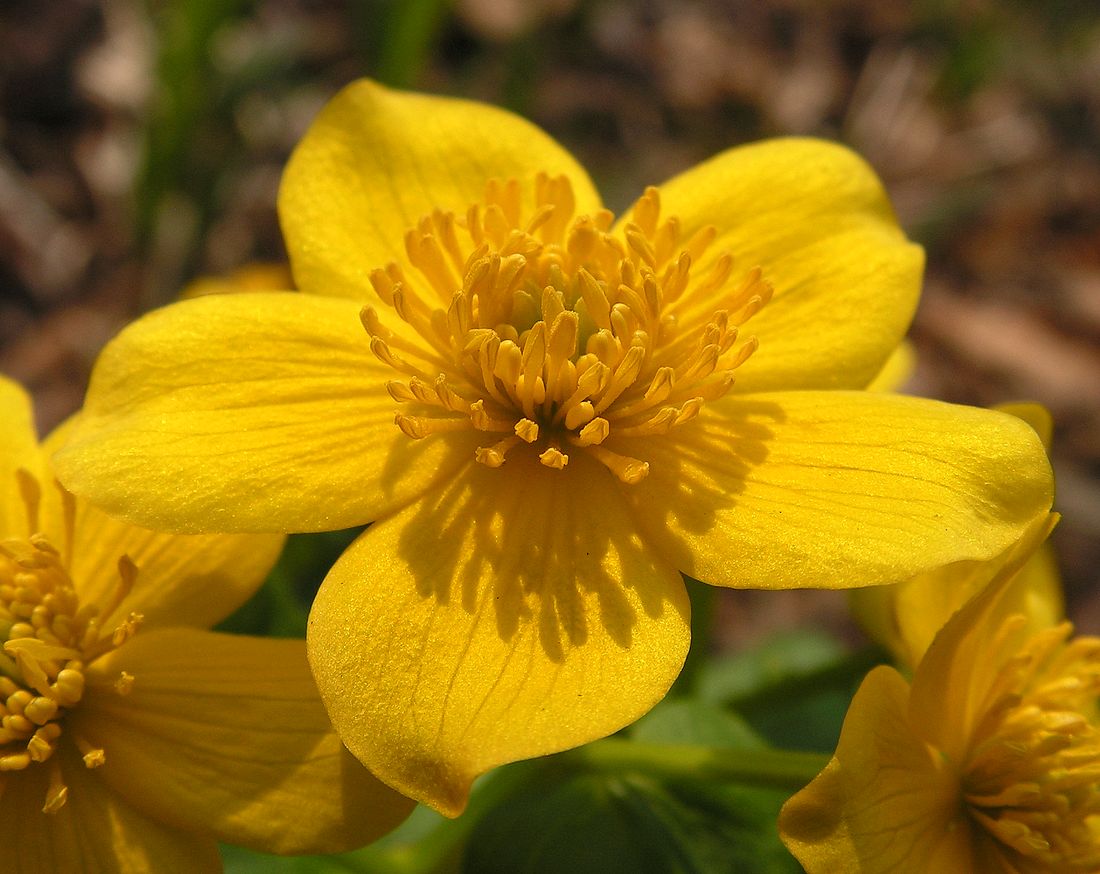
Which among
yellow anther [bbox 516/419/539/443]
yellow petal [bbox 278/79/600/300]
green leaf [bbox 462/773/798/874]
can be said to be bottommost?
green leaf [bbox 462/773/798/874]

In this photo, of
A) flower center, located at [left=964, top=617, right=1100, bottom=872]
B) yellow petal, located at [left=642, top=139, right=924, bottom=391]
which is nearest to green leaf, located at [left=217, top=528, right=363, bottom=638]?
yellow petal, located at [left=642, top=139, right=924, bottom=391]

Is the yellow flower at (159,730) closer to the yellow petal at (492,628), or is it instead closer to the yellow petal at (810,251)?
Answer: the yellow petal at (492,628)

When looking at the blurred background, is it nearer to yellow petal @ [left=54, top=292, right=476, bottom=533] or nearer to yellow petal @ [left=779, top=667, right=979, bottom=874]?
yellow petal @ [left=54, top=292, right=476, bottom=533]

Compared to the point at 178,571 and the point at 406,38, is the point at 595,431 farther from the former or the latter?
the point at 406,38

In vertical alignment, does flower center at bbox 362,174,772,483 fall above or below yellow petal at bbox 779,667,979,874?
above

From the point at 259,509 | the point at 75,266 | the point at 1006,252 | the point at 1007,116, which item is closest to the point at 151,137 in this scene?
the point at 75,266
